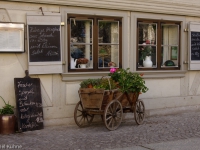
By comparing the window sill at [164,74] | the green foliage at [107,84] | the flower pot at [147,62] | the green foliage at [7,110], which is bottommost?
the green foliage at [7,110]

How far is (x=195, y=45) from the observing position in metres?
11.2

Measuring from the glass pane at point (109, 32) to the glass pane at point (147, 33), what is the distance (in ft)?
2.55

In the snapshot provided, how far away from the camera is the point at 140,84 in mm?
8742

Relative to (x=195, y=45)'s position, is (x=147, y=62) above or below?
below

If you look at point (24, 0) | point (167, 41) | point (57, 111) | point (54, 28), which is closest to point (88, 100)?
point (57, 111)

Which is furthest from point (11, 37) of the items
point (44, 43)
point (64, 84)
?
point (64, 84)

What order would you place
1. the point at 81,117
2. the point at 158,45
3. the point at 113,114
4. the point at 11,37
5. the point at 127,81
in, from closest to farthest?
the point at 11,37 < the point at 113,114 < the point at 127,81 < the point at 81,117 < the point at 158,45

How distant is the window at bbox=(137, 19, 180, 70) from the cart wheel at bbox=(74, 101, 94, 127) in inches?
83.6

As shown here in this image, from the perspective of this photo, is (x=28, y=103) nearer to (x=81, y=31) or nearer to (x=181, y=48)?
(x=81, y=31)

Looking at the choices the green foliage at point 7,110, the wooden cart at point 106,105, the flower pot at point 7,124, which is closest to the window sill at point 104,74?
the wooden cart at point 106,105

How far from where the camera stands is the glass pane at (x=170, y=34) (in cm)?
1109

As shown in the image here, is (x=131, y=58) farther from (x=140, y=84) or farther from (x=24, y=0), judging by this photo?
(x=24, y=0)

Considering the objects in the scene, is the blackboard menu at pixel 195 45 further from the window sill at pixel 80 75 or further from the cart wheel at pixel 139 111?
the window sill at pixel 80 75

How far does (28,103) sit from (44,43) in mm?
1400
